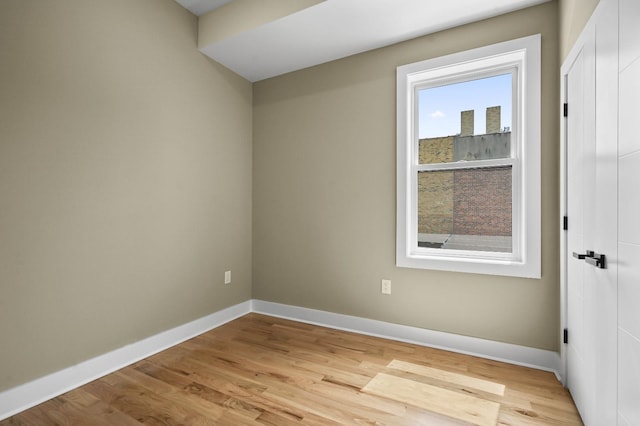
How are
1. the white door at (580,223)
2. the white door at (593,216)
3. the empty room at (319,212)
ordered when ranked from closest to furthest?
the white door at (593,216), the white door at (580,223), the empty room at (319,212)

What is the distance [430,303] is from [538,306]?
73 centimetres

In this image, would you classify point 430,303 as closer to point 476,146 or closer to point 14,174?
point 476,146

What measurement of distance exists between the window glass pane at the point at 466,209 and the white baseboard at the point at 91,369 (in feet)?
6.99

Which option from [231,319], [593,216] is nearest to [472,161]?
[593,216]

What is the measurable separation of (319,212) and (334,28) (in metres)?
1.56

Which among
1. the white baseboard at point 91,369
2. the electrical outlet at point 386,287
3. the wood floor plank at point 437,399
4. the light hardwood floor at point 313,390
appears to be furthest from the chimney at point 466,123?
the white baseboard at point 91,369

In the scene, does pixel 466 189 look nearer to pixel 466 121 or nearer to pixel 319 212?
pixel 466 121

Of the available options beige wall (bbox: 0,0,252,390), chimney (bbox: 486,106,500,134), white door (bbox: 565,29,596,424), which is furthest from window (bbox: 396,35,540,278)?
beige wall (bbox: 0,0,252,390)

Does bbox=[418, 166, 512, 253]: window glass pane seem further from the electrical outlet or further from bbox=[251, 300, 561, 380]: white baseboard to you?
bbox=[251, 300, 561, 380]: white baseboard

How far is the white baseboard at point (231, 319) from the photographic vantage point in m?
1.83

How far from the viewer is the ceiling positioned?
7.30 ft

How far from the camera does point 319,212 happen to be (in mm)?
3125

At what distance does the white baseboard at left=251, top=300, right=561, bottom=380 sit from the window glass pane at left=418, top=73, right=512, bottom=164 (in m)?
1.41

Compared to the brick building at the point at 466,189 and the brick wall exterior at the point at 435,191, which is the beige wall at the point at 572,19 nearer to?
the brick building at the point at 466,189
